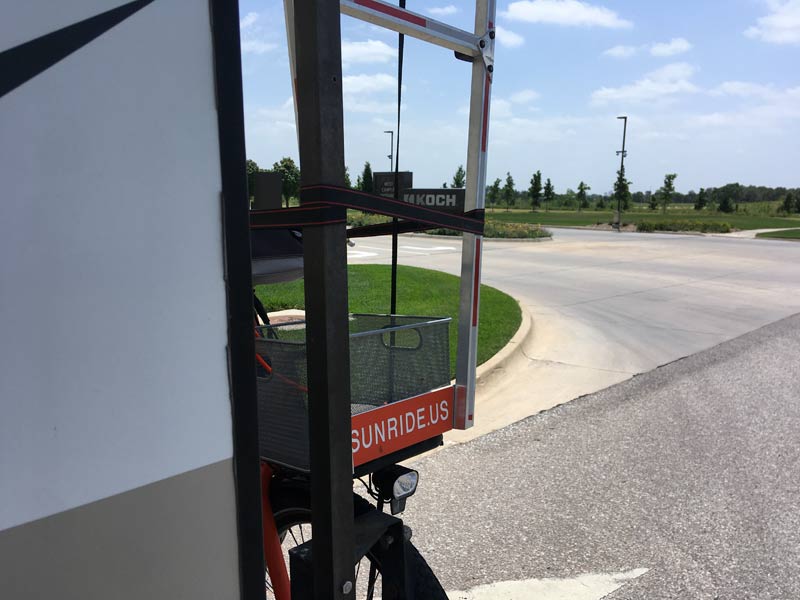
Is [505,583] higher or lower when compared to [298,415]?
lower

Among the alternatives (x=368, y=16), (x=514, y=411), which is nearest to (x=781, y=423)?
(x=514, y=411)

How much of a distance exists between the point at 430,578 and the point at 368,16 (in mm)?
1891

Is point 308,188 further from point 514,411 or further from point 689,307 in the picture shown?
point 689,307

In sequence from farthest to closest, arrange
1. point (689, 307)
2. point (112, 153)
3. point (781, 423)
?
point (689, 307)
point (781, 423)
point (112, 153)

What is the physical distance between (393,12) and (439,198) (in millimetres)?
650

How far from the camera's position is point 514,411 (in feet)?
20.8

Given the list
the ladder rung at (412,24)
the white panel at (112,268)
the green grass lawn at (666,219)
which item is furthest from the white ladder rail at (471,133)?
the green grass lawn at (666,219)

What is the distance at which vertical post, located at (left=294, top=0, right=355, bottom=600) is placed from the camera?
147 cm

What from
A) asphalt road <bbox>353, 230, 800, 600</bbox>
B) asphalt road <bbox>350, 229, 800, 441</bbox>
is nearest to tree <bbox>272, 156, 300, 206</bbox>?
asphalt road <bbox>353, 230, 800, 600</bbox>

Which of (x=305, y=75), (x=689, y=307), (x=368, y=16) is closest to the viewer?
(x=305, y=75)

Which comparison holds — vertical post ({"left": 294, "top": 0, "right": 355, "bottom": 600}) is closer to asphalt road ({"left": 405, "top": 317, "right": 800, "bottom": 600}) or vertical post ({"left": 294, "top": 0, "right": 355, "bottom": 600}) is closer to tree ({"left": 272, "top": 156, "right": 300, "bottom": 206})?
tree ({"left": 272, "top": 156, "right": 300, "bottom": 206})

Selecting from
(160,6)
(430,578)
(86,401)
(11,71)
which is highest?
(160,6)

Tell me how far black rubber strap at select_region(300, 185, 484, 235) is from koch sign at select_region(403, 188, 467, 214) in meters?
0.17

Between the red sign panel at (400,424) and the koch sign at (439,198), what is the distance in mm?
721
